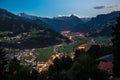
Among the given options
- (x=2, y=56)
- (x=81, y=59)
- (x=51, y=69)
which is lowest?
(x=51, y=69)

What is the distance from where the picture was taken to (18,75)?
11519 centimetres

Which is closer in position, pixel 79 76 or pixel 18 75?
pixel 79 76

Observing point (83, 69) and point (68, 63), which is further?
point (68, 63)

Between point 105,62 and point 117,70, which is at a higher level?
point 117,70

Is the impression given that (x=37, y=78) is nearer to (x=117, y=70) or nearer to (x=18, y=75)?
(x=18, y=75)

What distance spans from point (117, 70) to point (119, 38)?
27.4 feet

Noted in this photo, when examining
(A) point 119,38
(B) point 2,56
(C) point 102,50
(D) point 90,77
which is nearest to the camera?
(A) point 119,38

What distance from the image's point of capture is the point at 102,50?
163750 millimetres

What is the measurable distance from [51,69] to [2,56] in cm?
5495

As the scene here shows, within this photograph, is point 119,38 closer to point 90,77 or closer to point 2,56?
point 90,77

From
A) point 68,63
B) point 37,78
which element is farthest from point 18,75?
point 68,63

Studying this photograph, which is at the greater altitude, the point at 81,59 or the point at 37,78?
the point at 81,59

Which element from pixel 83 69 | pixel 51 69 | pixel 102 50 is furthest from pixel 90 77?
pixel 102 50

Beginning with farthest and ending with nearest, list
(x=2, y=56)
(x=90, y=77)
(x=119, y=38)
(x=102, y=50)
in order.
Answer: (x=102, y=50) < (x=90, y=77) < (x=2, y=56) < (x=119, y=38)
